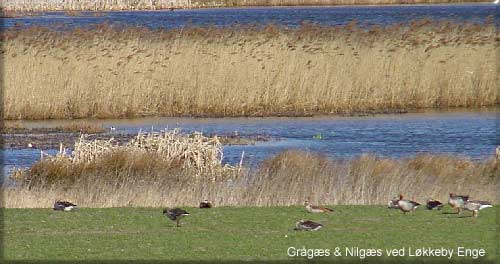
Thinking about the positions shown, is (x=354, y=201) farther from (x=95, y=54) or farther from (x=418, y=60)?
(x=95, y=54)

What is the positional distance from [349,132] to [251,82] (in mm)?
3633

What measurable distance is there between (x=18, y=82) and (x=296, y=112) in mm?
6527

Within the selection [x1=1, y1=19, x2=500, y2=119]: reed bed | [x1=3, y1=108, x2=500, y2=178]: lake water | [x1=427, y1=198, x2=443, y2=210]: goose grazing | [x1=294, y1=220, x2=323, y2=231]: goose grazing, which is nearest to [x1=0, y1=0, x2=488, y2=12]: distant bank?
[x1=1, y1=19, x2=500, y2=119]: reed bed

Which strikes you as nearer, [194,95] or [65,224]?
[65,224]

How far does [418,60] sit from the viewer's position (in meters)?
26.3

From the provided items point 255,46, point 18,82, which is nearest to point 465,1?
point 255,46

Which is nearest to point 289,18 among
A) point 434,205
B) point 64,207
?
point 64,207

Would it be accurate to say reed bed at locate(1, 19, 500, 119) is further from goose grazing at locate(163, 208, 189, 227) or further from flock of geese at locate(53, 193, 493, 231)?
goose grazing at locate(163, 208, 189, 227)

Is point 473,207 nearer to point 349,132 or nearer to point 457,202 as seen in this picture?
point 457,202

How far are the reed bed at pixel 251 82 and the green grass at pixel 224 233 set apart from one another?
13627mm

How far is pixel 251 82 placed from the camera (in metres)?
25.6

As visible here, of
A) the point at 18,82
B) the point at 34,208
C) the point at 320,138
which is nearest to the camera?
the point at 34,208

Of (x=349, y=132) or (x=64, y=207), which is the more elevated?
(x=64, y=207)

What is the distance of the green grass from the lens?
9.55 metres
